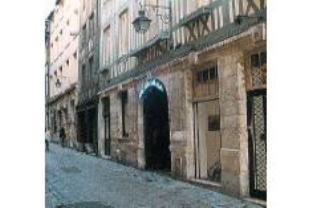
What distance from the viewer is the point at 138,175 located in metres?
8.96

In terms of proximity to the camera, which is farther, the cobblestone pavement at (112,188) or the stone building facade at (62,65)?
the cobblestone pavement at (112,188)

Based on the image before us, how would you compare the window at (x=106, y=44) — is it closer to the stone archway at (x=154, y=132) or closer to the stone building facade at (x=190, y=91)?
the stone building facade at (x=190, y=91)

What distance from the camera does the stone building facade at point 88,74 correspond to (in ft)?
22.5

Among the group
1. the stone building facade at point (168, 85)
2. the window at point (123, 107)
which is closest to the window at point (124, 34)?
the stone building facade at point (168, 85)

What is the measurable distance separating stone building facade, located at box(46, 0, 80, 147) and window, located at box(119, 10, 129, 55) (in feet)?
3.02

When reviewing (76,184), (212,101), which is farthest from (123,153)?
(212,101)

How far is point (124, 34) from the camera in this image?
818cm

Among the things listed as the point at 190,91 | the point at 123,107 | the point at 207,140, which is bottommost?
the point at 207,140

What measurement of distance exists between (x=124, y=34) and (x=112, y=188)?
203 centimetres

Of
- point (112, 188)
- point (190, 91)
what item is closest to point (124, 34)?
point (190, 91)

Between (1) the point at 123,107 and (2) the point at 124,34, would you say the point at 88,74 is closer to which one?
(2) the point at 124,34

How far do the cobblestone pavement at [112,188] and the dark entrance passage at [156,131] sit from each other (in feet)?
1.18

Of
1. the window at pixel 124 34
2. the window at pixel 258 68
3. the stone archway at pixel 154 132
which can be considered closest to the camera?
the window at pixel 258 68
